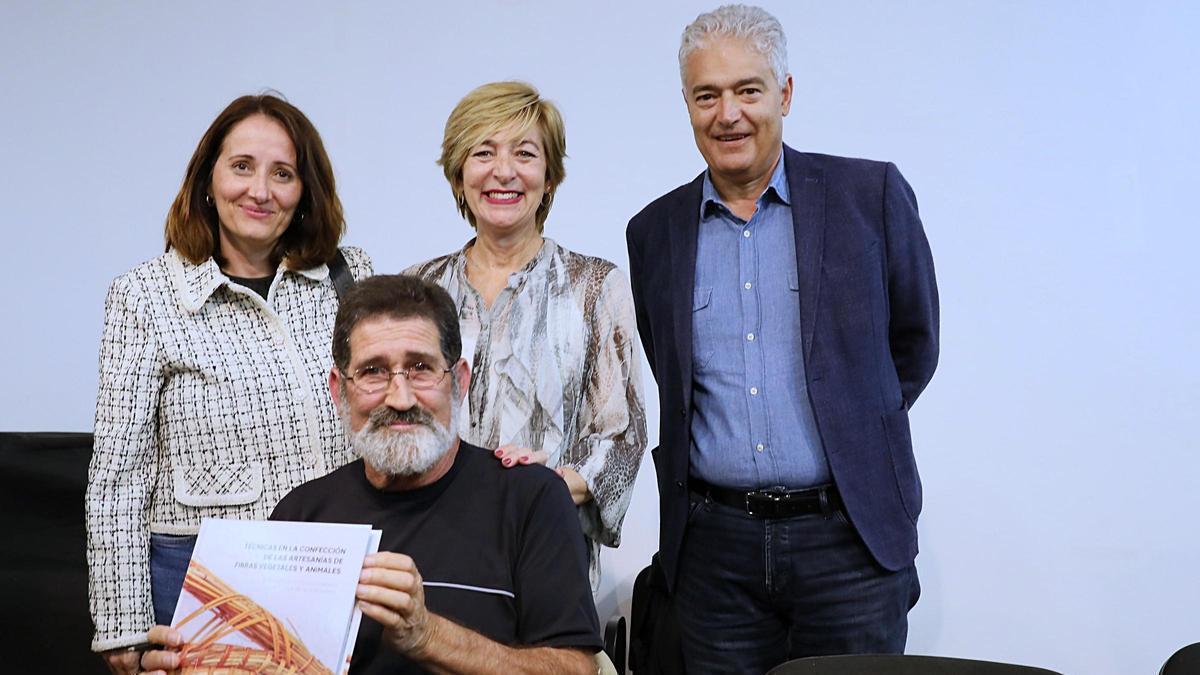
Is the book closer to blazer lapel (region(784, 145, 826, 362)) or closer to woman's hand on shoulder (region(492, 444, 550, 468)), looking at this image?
woman's hand on shoulder (region(492, 444, 550, 468))

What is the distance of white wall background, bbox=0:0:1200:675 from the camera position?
3.20 meters

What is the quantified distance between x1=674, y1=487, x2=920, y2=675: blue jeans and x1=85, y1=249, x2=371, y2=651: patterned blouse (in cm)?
80

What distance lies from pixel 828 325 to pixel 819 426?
21 cm

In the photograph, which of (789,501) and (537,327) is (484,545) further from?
(789,501)

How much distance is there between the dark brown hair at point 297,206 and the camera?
2268 mm

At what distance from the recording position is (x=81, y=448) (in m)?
3.07

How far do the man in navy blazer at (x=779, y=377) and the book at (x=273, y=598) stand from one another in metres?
0.97

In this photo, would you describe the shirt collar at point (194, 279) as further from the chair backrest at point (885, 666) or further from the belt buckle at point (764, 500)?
the chair backrest at point (885, 666)

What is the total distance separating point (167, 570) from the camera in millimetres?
2164

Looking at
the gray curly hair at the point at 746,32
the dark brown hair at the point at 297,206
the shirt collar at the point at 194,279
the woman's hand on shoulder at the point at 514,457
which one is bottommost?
the woman's hand on shoulder at the point at 514,457

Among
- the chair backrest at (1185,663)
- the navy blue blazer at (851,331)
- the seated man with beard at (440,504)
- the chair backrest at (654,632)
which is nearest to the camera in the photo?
the chair backrest at (1185,663)

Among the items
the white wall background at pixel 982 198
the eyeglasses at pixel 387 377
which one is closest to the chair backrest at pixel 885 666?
the eyeglasses at pixel 387 377

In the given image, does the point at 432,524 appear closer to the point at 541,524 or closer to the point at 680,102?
the point at 541,524

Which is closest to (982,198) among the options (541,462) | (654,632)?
(654,632)
